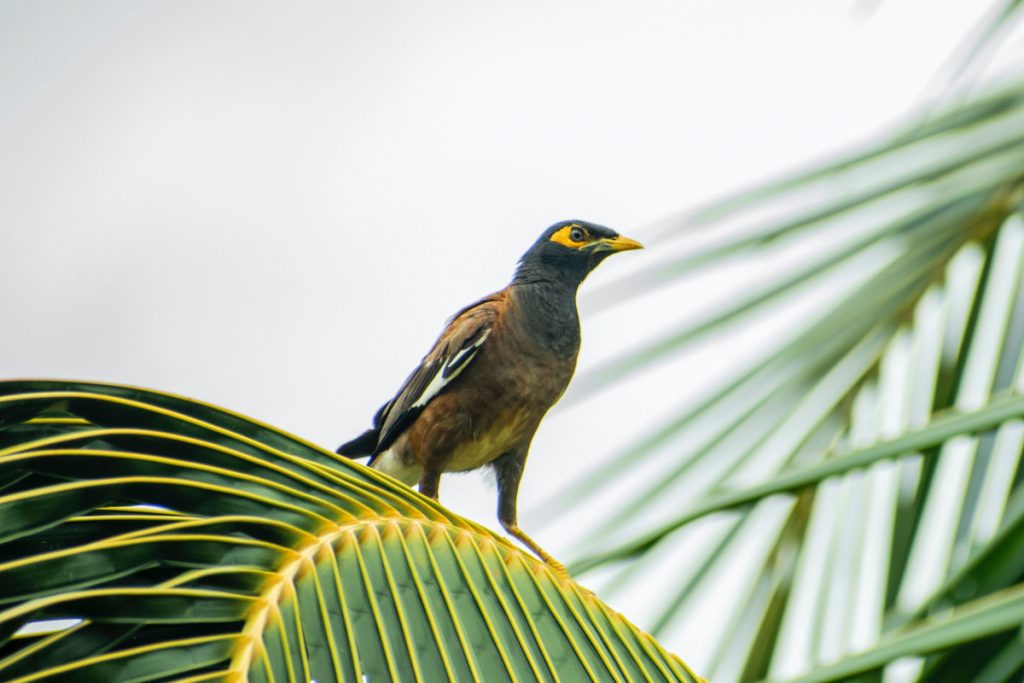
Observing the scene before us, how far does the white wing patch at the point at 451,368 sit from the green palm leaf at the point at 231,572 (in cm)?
233

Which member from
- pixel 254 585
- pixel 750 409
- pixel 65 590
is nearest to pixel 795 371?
pixel 750 409

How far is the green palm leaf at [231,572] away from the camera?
1137 mm

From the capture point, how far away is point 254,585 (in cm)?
130

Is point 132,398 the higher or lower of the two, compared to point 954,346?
higher

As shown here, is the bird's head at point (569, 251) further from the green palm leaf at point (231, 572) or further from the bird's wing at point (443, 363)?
the green palm leaf at point (231, 572)

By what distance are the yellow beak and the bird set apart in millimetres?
125

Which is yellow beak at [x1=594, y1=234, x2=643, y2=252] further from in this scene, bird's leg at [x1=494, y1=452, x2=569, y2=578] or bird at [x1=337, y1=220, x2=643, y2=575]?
bird's leg at [x1=494, y1=452, x2=569, y2=578]

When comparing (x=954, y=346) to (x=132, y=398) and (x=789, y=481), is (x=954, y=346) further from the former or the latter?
(x=132, y=398)

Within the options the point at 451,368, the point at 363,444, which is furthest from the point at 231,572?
the point at 363,444

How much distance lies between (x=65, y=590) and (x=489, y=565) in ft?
1.77

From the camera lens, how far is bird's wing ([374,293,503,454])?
3.89m

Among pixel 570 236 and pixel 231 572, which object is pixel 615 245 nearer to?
pixel 570 236

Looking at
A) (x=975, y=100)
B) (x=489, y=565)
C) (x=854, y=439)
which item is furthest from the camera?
(x=854, y=439)

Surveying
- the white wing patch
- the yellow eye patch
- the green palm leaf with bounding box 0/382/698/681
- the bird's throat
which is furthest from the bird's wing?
the green palm leaf with bounding box 0/382/698/681
